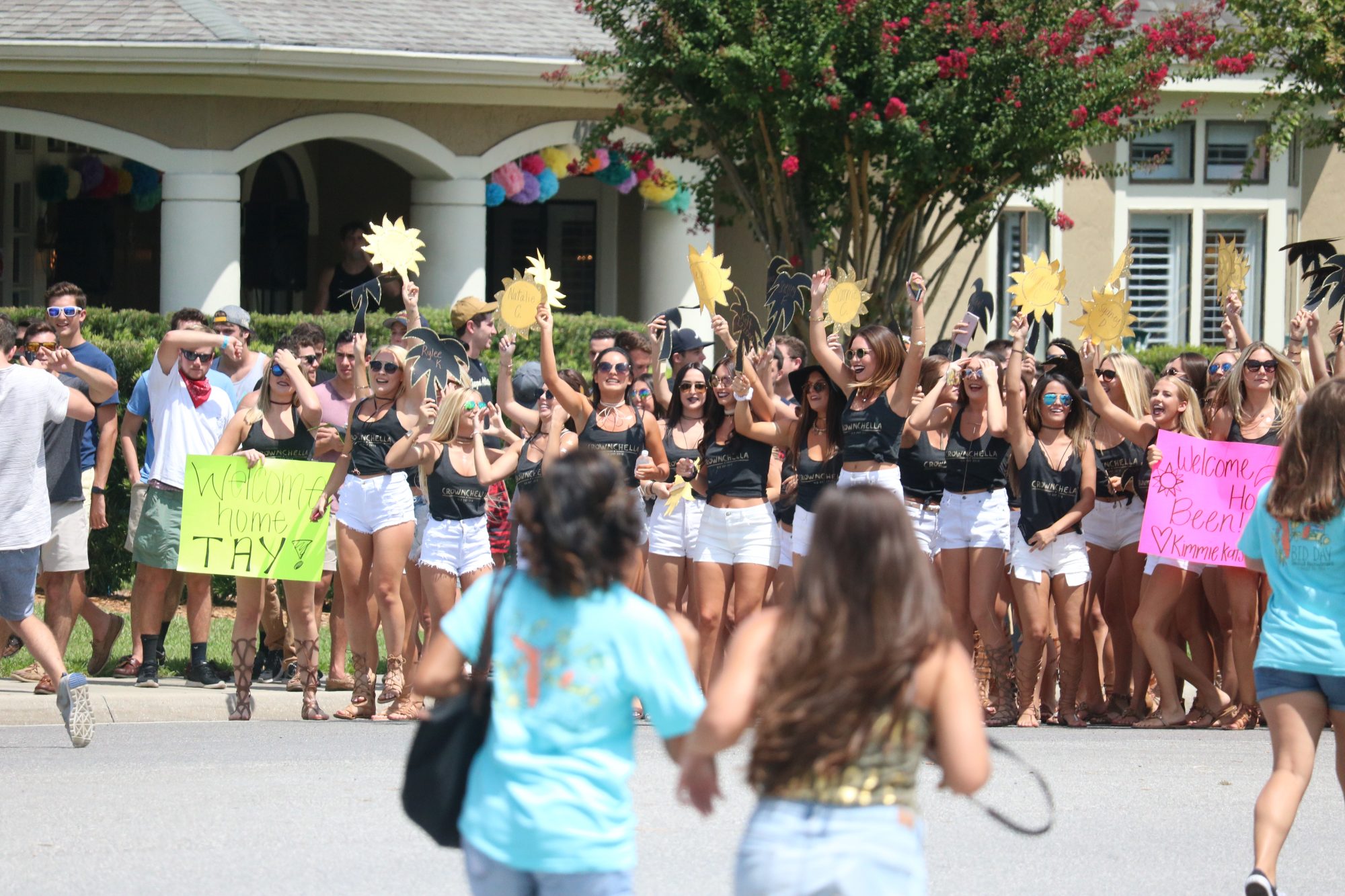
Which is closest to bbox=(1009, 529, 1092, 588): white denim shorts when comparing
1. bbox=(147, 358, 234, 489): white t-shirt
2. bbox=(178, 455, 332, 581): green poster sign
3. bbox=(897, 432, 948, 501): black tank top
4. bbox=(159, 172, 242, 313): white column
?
bbox=(897, 432, 948, 501): black tank top

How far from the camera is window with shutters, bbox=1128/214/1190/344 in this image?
20.0 m

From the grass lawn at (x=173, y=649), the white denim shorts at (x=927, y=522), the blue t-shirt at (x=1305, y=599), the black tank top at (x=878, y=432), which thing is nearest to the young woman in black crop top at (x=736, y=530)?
the black tank top at (x=878, y=432)

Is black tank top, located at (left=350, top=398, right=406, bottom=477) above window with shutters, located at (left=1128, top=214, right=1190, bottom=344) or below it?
below

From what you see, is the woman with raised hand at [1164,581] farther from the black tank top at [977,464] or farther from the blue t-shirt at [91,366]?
the blue t-shirt at [91,366]

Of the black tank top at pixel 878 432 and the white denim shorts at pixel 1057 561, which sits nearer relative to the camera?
the black tank top at pixel 878 432

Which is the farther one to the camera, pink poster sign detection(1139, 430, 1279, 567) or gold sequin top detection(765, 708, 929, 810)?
pink poster sign detection(1139, 430, 1279, 567)

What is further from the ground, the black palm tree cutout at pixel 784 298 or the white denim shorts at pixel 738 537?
the black palm tree cutout at pixel 784 298

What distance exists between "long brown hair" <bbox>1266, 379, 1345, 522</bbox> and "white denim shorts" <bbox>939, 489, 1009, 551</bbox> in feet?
11.4

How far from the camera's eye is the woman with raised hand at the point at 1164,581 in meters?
8.68

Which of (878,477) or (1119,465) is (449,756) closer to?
(878,477)

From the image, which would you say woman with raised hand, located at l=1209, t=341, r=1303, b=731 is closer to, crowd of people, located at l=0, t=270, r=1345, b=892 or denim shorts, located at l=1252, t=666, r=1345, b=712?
crowd of people, located at l=0, t=270, r=1345, b=892

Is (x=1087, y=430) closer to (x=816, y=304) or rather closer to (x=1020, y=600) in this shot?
(x=1020, y=600)

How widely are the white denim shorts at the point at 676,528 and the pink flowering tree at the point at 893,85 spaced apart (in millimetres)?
4887

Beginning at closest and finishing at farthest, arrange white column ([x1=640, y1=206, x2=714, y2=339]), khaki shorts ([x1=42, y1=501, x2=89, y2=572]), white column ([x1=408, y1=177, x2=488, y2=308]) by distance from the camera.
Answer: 1. khaki shorts ([x1=42, y1=501, x2=89, y2=572])
2. white column ([x1=408, y1=177, x2=488, y2=308])
3. white column ([x1=640, y1=206, x2=714, y2=339])
